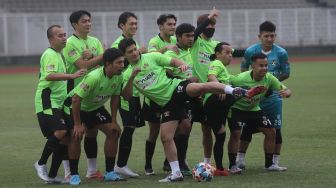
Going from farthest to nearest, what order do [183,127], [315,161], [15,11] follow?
[15,11]
[315,161]
[183,127]

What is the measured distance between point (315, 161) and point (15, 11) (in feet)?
137

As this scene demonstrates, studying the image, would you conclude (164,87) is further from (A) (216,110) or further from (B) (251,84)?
(B) (251,84)

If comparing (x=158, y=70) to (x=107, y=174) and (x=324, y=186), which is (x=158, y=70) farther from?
(x=324, y=186)

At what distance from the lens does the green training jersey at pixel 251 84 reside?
10.9 m

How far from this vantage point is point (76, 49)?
35.5ft

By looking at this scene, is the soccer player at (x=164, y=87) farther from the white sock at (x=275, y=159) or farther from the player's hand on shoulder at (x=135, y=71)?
the white sock at (x=275, y=159)

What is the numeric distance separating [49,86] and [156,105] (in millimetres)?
1653

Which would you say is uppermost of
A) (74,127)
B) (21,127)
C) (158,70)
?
(158,70)

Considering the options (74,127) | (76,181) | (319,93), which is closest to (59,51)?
(74,127)

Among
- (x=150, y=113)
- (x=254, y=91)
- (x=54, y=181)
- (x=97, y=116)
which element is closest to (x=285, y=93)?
(x=254, y=91)

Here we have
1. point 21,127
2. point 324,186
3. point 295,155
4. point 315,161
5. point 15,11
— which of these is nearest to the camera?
point 324,186

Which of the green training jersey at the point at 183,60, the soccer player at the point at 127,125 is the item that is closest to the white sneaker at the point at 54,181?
the soccer player at the point at 127,125

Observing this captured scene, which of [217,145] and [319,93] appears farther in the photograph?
[319,93]

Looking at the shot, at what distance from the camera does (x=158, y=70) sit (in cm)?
1039
